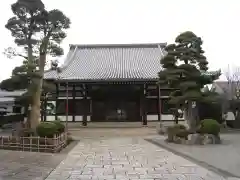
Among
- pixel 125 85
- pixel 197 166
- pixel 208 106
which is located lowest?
pixel 197 166

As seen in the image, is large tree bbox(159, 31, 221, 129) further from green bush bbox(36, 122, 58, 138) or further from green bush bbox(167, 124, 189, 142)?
green bush bbox(36, 122, 58, 138)

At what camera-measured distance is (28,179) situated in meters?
7.32

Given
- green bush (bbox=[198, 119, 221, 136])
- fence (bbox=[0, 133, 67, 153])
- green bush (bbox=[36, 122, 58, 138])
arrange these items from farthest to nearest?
1. green bush (bbox=[198, 119, 221, 136])
2. green bush (bbox=[36, 122, 58, 138])
3. fence (bbox=[0, 133, 67, 153])

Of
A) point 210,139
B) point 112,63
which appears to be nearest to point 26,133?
point 210,139

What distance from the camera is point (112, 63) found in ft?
107

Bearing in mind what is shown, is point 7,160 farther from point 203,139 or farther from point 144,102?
point 144,102

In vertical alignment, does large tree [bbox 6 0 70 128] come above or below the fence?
above

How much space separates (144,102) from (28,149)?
17.9 m

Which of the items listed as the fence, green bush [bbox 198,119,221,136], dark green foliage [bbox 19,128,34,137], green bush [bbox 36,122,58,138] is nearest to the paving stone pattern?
the fence

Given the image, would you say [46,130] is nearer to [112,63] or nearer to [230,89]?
[112,63]

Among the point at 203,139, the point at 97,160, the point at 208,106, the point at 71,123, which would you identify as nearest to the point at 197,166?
the point at 97,160

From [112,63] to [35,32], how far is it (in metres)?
18.1

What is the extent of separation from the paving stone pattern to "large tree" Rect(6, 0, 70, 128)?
351 cm

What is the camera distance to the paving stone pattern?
A: 7.72 m
